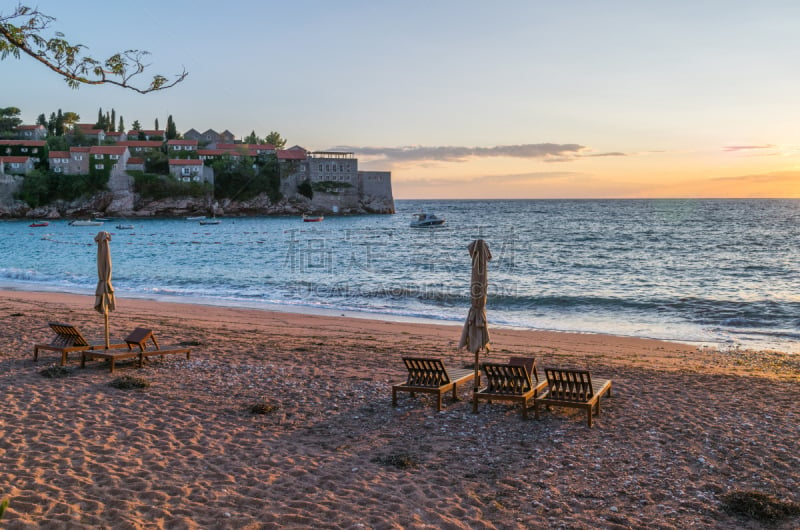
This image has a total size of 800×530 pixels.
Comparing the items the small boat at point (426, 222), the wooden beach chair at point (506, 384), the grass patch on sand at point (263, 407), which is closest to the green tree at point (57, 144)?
the small boat at point (426, 222)

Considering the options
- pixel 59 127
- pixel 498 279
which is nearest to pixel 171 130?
pixel 59 127

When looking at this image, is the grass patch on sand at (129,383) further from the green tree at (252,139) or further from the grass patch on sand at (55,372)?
the green tree at (252,139)

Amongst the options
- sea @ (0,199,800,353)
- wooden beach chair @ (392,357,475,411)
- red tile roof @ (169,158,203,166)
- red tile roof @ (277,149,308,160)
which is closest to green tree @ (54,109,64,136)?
red tile roof @ (169,158,203,166)

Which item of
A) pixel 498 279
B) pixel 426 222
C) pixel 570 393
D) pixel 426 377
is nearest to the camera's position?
pixel 570 393

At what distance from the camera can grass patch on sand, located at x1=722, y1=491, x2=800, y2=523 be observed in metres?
5.73

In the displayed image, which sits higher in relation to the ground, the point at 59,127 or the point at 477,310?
the point at 59,127

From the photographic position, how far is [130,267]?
40250mm

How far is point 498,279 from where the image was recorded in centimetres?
3300

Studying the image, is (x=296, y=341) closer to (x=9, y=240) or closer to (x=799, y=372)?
(x=799, y=372)

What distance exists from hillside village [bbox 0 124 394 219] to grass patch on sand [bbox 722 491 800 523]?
113079 millimetres

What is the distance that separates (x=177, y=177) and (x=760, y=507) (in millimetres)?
114655

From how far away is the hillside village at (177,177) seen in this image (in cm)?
10394

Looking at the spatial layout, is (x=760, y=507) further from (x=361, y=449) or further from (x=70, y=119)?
(x=70, y=119)

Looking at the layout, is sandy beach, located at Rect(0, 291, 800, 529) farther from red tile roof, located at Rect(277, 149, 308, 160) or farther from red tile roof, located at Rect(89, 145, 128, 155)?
red tile roof, located at Rect(277, 149, 308, 160)
